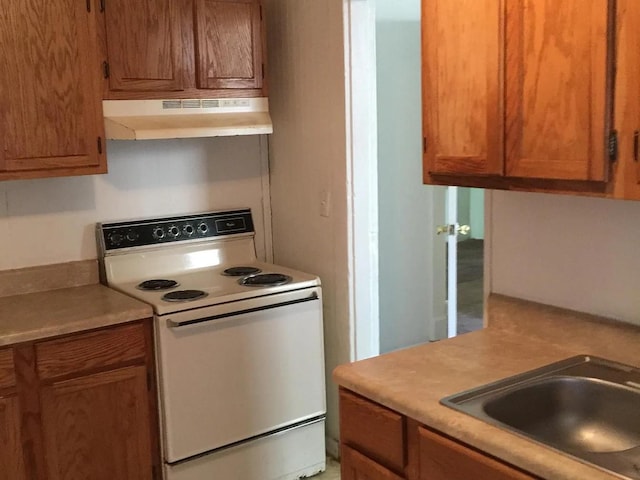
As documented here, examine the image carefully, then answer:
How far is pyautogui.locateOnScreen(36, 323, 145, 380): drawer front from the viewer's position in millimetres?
2531

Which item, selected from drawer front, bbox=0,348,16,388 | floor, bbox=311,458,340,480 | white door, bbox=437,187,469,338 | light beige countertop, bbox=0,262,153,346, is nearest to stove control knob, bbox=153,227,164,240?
light beige countertop, bbox=0,262,153,346

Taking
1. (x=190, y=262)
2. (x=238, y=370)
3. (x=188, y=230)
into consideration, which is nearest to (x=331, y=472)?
(x=238, y=370)

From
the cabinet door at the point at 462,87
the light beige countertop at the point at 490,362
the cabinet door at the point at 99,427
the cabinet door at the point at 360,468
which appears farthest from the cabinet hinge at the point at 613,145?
the cabinet door at the point at 99,427

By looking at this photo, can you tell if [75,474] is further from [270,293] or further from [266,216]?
[266,216]

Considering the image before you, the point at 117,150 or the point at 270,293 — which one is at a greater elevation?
the point at 117,150

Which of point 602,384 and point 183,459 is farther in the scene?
point 183,459

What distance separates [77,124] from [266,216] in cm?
114

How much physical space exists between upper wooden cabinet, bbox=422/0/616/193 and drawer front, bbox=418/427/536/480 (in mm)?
640

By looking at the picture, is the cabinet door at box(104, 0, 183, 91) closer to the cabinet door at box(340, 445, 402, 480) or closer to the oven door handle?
the oven door handle

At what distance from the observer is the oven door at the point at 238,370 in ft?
9.09

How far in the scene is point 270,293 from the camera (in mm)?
2959

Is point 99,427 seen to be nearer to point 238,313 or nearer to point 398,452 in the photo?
point 238,313

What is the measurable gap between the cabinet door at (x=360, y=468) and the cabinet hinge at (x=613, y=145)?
916mm

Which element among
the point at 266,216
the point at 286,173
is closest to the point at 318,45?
the point at 286,173
